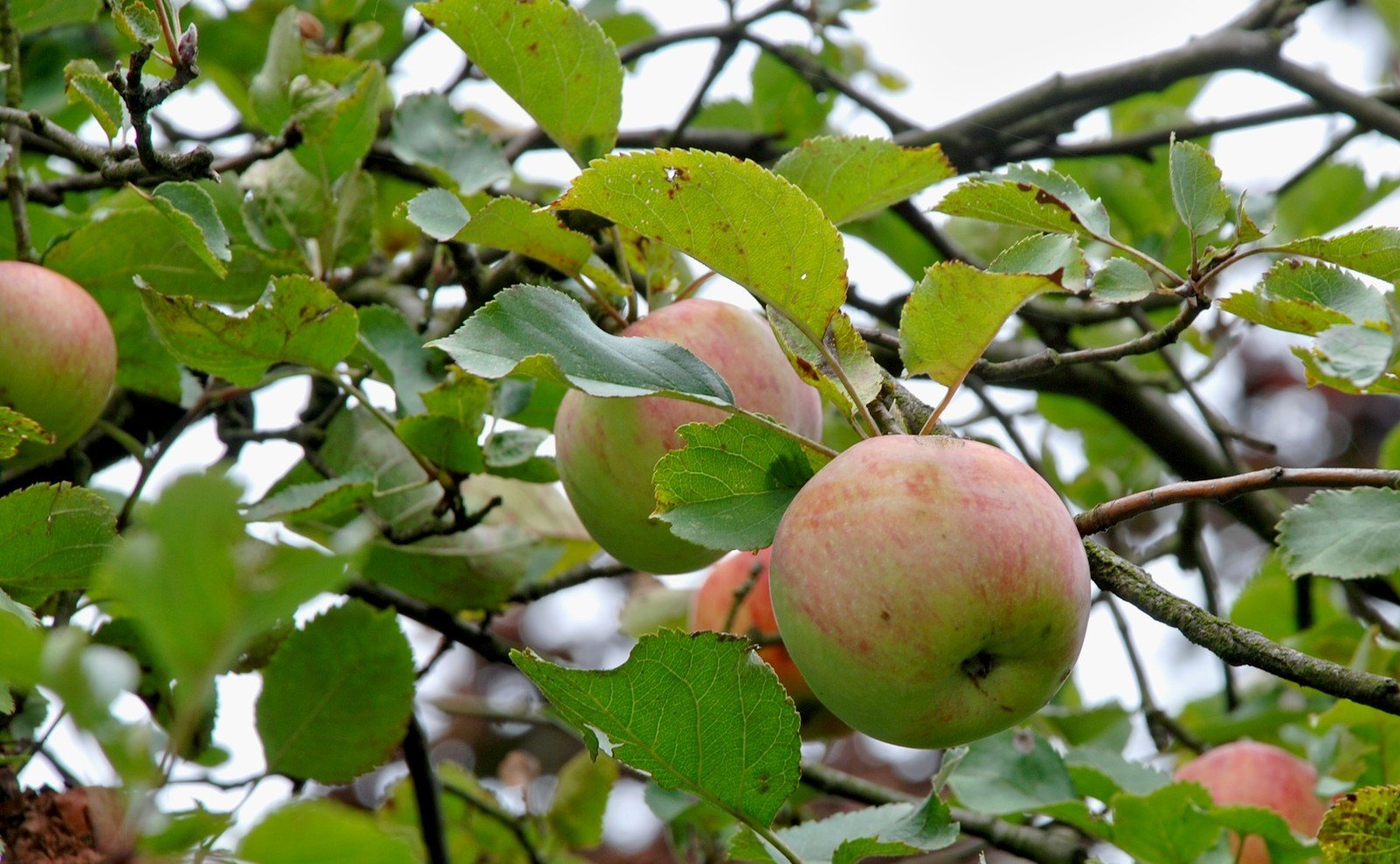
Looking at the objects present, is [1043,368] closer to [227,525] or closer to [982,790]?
[982,790]

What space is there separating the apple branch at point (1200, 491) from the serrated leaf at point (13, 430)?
0.67m

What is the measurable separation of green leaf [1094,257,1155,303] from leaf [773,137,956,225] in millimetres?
160

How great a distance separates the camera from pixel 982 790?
111 centimetres

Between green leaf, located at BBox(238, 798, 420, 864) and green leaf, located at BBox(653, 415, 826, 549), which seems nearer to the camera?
green leaf, located at BBox(238, 798, 420, 864)

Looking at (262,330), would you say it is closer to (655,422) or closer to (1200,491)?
(655,422)

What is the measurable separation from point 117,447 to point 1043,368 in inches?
42.7

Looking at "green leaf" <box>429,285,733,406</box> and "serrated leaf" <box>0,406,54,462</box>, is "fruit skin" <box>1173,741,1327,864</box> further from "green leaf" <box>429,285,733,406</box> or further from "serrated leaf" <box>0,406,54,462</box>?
"serrated leaf" <box>0,406,54,462</box>

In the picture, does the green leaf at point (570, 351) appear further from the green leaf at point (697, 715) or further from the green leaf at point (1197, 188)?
the green leaf at point (1197, 188)

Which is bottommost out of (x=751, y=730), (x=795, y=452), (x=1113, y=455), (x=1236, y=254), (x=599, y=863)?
(x=599, y=863)

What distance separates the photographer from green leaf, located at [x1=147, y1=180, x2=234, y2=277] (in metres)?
0.84

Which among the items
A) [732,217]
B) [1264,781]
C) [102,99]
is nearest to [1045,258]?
[732,217]

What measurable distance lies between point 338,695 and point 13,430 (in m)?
0.40

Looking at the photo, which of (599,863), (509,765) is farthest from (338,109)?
(599,863)

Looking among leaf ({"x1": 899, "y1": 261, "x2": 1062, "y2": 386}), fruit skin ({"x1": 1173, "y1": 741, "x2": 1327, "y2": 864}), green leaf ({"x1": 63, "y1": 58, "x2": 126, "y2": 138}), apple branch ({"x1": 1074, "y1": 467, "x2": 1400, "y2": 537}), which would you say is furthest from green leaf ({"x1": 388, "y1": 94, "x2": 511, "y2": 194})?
fruit skin ({"x1": 1173, "y1": 741, "x2": 1327, "y2": 864})
